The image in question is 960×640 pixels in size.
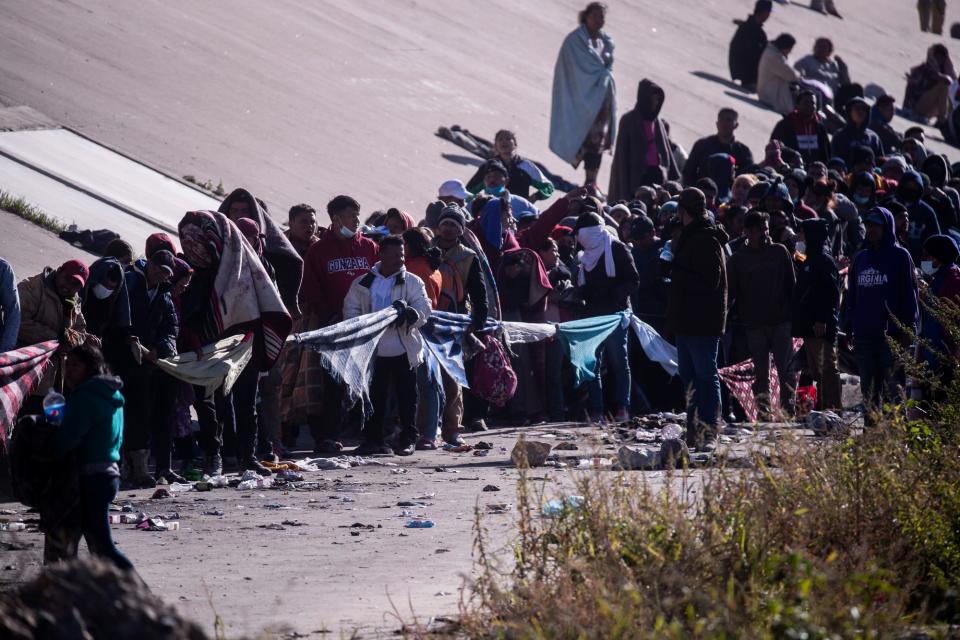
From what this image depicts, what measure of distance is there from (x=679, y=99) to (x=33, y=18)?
13.0 metres

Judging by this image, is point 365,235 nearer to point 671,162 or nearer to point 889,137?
point 671,162

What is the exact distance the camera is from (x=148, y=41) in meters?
→ 21.2

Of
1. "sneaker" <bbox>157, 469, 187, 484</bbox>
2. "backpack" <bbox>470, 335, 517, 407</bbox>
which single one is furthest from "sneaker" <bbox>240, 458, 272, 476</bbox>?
"backpack" <bbox>470, 335, 517, 407</bbox>

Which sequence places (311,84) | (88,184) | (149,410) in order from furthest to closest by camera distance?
(311,84)
(88,184)
(149,410)

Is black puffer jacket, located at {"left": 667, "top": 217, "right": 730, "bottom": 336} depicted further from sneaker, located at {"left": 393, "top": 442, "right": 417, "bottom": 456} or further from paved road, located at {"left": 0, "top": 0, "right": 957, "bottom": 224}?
paved road, located at {"left": 0, "top": 0, "right": 957, "bottom": 224}

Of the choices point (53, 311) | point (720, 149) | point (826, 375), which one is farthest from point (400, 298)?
point (720, 149)

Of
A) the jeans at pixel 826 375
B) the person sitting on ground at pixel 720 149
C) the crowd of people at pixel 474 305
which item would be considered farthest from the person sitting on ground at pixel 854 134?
the jeans at pixel 826 375

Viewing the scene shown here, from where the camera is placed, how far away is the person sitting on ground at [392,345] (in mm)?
12352

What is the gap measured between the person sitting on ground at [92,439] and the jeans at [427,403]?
17.4ft

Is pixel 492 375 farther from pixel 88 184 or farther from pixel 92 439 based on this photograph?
pixel 92 439

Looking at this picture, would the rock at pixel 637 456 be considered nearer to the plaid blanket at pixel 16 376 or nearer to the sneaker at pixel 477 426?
Result: the sneaker at pixel 477 426

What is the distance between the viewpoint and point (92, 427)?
7.48 m

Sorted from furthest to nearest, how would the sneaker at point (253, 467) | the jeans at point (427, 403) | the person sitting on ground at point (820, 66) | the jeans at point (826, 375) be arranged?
the person sitting on ground at point (820, 66)
the jeans at point (826, 375)
the jeans at point (427, 403)
the sneaker at point (253, 467)

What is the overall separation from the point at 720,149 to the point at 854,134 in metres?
3.71
